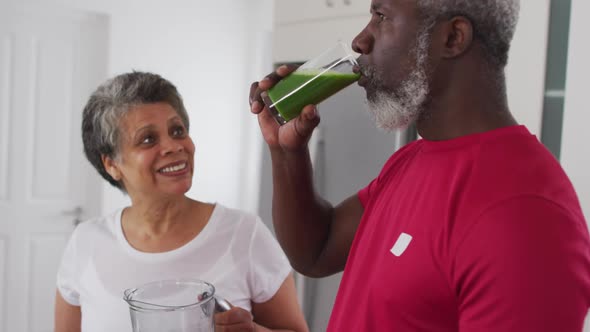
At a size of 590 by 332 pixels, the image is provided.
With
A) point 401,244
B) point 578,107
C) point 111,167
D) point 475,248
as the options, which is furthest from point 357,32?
point 475,248

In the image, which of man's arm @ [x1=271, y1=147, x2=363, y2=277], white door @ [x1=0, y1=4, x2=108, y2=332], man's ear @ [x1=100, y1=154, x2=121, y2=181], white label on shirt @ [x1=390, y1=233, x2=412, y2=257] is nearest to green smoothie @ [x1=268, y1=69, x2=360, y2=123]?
man's arm @ [x1=271, y1=147, x2=363, y2=277]

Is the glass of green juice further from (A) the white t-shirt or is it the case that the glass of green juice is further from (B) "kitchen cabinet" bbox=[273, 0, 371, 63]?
(B) "kitchen cabinet" bbox=[273, 0, 371, 63]

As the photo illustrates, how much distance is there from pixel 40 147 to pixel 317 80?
9.36 feet

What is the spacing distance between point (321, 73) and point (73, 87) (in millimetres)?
2892

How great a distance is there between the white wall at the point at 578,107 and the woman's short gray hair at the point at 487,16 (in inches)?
38.4

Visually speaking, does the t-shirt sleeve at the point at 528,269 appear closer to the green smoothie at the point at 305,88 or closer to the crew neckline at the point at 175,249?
the green smoothie at the point at 305,88

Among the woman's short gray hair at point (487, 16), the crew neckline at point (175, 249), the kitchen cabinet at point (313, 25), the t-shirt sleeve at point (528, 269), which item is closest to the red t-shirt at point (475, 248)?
the t-shirt sleeve at point (528, 269)

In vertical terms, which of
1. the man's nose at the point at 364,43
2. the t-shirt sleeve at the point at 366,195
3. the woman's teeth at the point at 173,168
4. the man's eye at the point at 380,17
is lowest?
the t-shirt sleeve at the point at 366,195

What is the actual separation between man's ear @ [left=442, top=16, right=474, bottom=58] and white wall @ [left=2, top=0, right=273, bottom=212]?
3066 millimetres

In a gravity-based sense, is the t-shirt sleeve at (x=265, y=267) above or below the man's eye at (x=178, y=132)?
below

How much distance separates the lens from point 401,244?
0.75m

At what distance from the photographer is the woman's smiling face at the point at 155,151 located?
138 cm

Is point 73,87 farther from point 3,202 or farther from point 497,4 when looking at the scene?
point 497,4

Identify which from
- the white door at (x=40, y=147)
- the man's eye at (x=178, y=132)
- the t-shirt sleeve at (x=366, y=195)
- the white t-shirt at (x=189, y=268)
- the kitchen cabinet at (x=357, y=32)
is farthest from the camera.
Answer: the white door at (x=40, y=147)
